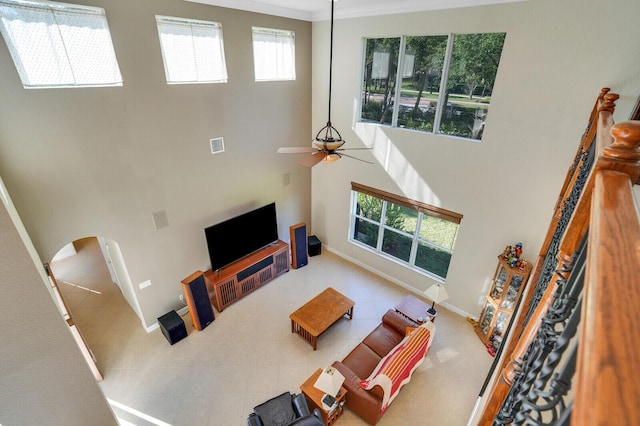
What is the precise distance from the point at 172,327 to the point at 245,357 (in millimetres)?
1284

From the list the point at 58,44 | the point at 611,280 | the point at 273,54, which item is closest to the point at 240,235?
the point at 273,54

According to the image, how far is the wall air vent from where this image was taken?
536 cm

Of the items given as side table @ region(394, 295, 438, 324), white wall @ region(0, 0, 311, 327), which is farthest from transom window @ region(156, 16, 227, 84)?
side table @ region(394, 295, 438, 324)

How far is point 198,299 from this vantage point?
17.3ft

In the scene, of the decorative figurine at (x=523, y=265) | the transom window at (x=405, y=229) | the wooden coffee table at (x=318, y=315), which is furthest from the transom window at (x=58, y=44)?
the decorative figurine at (x=523, y=265)

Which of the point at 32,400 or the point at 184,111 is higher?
the point at 184,111

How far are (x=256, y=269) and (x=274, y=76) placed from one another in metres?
3.68

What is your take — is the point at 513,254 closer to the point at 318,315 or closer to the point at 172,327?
the point at 318,315

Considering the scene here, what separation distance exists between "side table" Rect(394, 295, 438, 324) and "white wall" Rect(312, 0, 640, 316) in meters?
0.86

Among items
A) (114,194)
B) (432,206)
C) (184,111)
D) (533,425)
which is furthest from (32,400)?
(432,206)

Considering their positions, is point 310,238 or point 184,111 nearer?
point 184,111

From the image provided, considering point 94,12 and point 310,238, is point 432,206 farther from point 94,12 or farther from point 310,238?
point 94,12

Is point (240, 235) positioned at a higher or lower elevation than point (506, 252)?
lower

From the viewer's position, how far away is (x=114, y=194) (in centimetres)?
447
